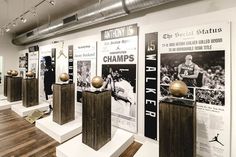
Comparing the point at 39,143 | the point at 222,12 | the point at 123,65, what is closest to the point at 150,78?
the point at 123,65

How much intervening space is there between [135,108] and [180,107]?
1254mm

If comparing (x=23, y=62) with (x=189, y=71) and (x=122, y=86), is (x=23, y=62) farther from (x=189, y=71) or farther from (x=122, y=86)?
(x=189, y=71)

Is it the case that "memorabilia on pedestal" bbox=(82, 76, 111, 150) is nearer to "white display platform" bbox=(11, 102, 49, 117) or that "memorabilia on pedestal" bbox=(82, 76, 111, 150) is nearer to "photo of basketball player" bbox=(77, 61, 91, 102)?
"photo of basketball player" bbox=(77, 61, 91, 102)

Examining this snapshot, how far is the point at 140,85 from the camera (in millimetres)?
2852

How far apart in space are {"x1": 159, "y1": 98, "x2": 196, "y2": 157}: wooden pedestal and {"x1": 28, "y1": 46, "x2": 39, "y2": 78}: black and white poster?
17.9ft

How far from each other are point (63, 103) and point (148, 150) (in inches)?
78.8

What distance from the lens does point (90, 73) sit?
147 inches

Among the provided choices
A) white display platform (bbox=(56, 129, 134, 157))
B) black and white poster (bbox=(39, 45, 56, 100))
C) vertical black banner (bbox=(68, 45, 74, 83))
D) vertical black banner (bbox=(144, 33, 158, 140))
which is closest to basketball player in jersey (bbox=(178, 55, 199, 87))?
vertical black banner (bbox=(144, 33, 158, 140))

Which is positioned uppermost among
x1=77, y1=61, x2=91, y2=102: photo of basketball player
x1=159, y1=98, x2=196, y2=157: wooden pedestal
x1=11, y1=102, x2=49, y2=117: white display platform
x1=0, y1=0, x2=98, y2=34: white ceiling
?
x1=0, y1=0, x2=98, y2=34: white ceiling

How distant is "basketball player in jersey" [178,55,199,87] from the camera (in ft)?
7.16

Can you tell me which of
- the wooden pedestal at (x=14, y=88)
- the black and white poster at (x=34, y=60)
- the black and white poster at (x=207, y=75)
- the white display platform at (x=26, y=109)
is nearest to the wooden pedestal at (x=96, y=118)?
the black and white poster at (x=207, y=75)

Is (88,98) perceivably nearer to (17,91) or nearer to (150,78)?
(150,78)

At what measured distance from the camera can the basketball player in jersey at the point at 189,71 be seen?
2183 mm

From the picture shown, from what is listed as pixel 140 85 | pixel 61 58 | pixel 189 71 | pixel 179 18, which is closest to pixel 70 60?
pixel 61 58
